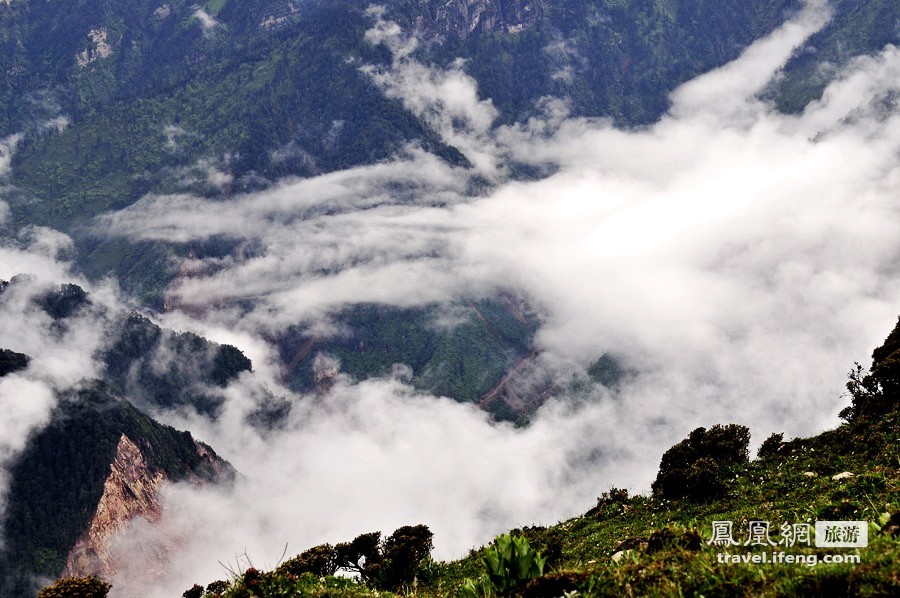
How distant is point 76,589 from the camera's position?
61.0 ft

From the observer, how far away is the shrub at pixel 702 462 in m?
29.9

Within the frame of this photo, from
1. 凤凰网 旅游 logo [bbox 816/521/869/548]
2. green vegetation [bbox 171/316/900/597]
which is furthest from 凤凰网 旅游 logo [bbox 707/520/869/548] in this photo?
green vegetation [bbox 171/316/900/597]

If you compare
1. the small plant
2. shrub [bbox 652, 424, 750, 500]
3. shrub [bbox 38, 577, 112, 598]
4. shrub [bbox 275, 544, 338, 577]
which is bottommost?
shrub [bbox 38, 577, 112, 598]

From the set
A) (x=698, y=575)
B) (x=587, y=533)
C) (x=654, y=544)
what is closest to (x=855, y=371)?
(x=587, y=533)

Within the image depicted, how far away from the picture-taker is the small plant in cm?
1495

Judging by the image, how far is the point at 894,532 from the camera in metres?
12.8

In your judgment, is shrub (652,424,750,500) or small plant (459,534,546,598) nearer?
small plant (459,534,546,598)

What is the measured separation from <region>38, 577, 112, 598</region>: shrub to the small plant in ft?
33.4

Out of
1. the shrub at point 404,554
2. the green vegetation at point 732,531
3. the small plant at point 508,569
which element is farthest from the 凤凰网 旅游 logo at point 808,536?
the shrub at point 404,554

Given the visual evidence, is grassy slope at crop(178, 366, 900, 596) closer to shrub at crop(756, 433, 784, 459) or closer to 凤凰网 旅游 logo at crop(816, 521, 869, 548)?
凤凰网 旅游 logo at crop(816, 521, 869, 548)

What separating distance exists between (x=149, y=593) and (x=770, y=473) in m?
208

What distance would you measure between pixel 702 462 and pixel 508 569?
62.9 feet

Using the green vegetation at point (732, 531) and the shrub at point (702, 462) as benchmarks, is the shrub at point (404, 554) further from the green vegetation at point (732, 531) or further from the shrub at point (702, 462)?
the shrub at point (702, 462)

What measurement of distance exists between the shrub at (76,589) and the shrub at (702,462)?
2229 cm
